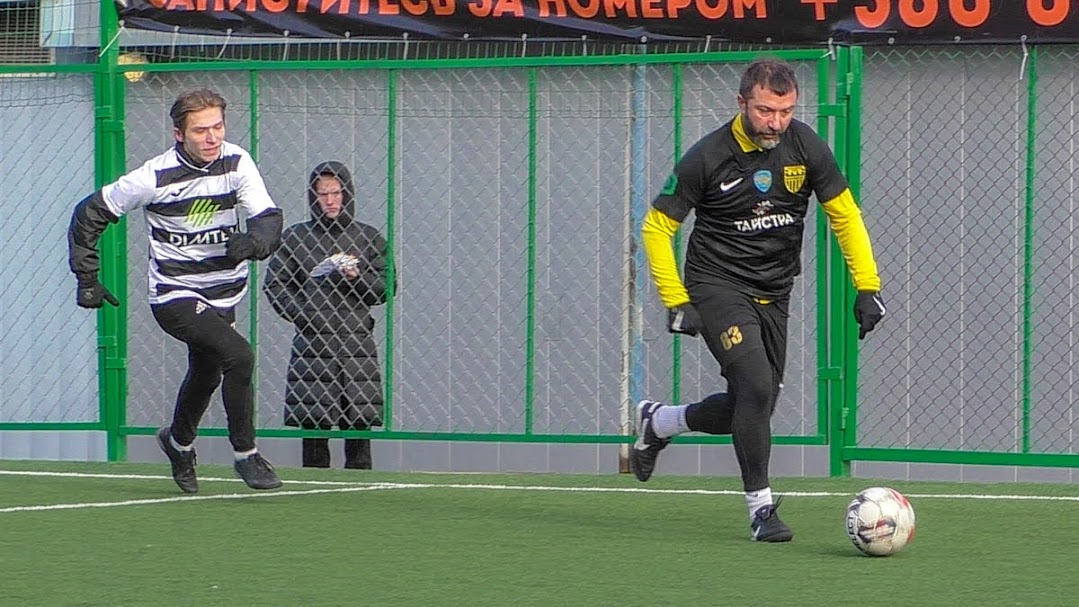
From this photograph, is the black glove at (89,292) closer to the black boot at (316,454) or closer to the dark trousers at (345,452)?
the dark trousers at (345,452)

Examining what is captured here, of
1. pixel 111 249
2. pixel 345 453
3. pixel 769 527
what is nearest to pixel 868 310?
pixel 769 527

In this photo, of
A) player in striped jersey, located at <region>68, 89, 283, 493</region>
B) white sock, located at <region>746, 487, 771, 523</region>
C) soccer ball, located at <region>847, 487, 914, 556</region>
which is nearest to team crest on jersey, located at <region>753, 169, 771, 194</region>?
white sock, located at <region>746, 487, 771, 523</region>

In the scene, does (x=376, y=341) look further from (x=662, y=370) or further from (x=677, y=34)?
(x=677, y=34)

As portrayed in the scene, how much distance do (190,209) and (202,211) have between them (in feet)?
0.17

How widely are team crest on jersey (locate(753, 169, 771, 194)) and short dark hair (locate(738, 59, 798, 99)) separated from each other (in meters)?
0.31

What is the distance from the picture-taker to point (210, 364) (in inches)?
331

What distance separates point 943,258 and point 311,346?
11.2 ft

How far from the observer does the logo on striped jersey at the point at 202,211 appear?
8.29 metres

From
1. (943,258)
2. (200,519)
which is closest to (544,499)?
(200,519)

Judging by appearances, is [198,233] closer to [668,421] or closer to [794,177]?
[668,421]

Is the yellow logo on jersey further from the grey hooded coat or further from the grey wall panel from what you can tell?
the grey wall panel

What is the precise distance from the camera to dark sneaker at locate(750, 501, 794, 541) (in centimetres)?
698

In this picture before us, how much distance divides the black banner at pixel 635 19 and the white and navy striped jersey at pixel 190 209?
2.32 meters

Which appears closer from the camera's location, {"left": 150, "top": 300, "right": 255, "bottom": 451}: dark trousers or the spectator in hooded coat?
{"left": 150, "top": 300, "right": 255, "bottom": 451}: dark trousers
